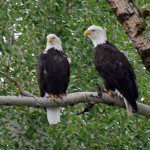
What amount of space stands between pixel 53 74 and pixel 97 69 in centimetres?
72

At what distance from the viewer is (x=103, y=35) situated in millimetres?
5223

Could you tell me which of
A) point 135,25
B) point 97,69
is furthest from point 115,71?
point 135,25

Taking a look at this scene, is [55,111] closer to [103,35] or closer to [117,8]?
[103,35]

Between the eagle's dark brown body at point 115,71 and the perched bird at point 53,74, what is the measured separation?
1.95 ft

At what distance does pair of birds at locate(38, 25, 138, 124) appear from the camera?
452 centimetres

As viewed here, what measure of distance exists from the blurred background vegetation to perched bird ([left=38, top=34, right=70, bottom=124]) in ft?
0.78

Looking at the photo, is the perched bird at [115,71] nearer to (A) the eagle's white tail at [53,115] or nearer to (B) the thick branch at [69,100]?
(B) the thick branch at [69,100]

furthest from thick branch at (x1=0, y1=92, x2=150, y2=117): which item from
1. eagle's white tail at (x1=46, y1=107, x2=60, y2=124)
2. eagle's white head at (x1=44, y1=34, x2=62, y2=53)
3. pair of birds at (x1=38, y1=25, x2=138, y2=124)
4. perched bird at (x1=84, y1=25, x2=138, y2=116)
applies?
eagle's white head at (x1=44, y1=34, x2=62, y2=53)

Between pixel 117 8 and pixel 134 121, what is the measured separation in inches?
104

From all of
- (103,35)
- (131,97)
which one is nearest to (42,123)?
(103,35)

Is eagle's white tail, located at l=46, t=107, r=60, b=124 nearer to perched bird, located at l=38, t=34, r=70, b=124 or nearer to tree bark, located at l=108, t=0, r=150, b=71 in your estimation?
perched bird, located at l=38, t=34, r=70, b=124

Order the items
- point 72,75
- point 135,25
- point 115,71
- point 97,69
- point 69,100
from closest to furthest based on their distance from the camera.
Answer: point 135,25
point 69,100
point 115,71
point 97,69
point 72,75

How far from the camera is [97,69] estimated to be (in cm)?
477

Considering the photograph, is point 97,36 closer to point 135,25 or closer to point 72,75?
point 72,75
